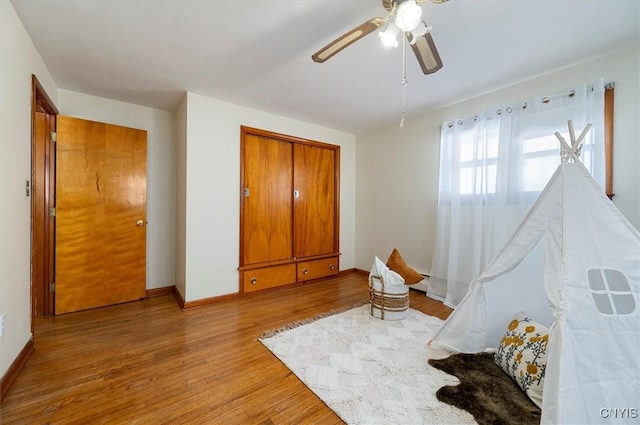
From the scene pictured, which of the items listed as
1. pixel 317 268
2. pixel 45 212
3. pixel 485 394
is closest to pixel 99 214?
pixel 45 212

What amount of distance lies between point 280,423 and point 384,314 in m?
1.46

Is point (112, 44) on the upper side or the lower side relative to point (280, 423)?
upper

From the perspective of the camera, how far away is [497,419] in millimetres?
1291

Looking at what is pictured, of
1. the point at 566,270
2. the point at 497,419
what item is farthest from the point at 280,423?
the point at 566,270

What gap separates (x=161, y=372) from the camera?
169 centimetres

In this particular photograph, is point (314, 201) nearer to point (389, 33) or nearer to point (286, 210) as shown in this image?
point (286, 210)

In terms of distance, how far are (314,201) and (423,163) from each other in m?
1.64

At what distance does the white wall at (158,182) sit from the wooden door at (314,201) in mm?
1640

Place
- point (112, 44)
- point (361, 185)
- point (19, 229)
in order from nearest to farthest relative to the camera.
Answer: point (19, 229) < point (112, 44) < point (361, 185)

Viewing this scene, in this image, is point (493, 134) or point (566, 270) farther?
point (493, 134)

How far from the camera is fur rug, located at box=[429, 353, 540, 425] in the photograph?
1.31m

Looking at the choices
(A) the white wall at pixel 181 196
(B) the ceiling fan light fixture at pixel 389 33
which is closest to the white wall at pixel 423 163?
(B) the ceiling fan light fixture at pixel 389 33

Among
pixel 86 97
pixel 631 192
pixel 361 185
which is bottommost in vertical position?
pixel 631 192

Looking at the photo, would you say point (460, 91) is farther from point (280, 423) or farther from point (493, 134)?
point (280, 423)
